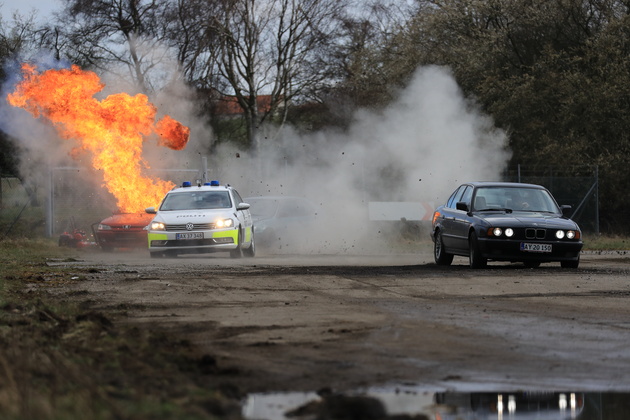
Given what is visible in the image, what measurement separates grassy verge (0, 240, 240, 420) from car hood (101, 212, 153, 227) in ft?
52.4

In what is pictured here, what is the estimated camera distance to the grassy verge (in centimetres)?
504

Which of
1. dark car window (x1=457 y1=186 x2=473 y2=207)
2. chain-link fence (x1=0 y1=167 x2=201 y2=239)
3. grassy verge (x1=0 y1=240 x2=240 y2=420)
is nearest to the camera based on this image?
grassy verge (x1=0 y1=240 x2=240 y2=420)

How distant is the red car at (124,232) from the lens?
87.6ft

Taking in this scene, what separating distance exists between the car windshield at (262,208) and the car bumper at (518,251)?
442 inches

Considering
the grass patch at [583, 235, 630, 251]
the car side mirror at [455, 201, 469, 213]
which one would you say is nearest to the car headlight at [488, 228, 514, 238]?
the car side mirror at [455, 201, 469, 213]

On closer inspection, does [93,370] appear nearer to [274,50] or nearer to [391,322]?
[391,322]

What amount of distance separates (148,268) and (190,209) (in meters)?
5.33

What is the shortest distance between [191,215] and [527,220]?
8126mm

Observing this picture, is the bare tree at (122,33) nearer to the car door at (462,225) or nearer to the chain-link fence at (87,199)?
the chain-link fence at (87,199)

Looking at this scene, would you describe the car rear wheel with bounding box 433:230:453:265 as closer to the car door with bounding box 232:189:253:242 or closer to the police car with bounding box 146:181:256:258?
the police car with bounding box 146:181:256:258

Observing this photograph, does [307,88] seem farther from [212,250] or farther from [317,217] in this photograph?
[212,250]

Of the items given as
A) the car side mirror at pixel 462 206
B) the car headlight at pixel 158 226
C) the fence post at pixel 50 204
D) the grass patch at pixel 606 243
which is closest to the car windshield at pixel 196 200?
the car headlight at pixel 158 226

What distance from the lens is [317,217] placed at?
96.7 ft

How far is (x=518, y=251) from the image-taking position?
17406mm
